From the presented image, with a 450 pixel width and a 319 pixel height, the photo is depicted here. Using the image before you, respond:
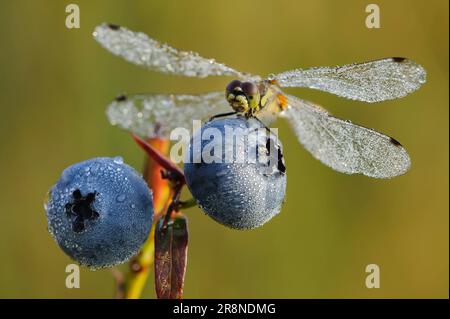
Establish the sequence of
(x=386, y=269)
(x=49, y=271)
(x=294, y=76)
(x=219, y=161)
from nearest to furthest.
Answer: (x=219, y=161), (x=294, y=76), (x=49, y=271), (x=386, y=269)

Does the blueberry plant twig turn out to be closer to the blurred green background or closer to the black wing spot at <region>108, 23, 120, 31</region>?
the black wing spot at <region>108, 23, 120, 31</region>

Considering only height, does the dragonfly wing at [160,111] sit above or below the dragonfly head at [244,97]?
above

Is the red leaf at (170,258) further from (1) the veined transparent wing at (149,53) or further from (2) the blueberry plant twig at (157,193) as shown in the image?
(1) the veined transparent wing at (149,53)

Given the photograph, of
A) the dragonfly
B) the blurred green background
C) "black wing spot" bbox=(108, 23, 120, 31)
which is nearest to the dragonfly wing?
the dragonfly

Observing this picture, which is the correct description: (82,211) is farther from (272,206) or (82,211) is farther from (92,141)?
(92,141)

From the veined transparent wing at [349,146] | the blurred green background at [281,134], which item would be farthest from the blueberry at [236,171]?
the blurred green background at [281,134]

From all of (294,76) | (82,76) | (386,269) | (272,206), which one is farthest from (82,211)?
(386,269)

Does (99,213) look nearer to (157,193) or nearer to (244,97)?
(157,193)
